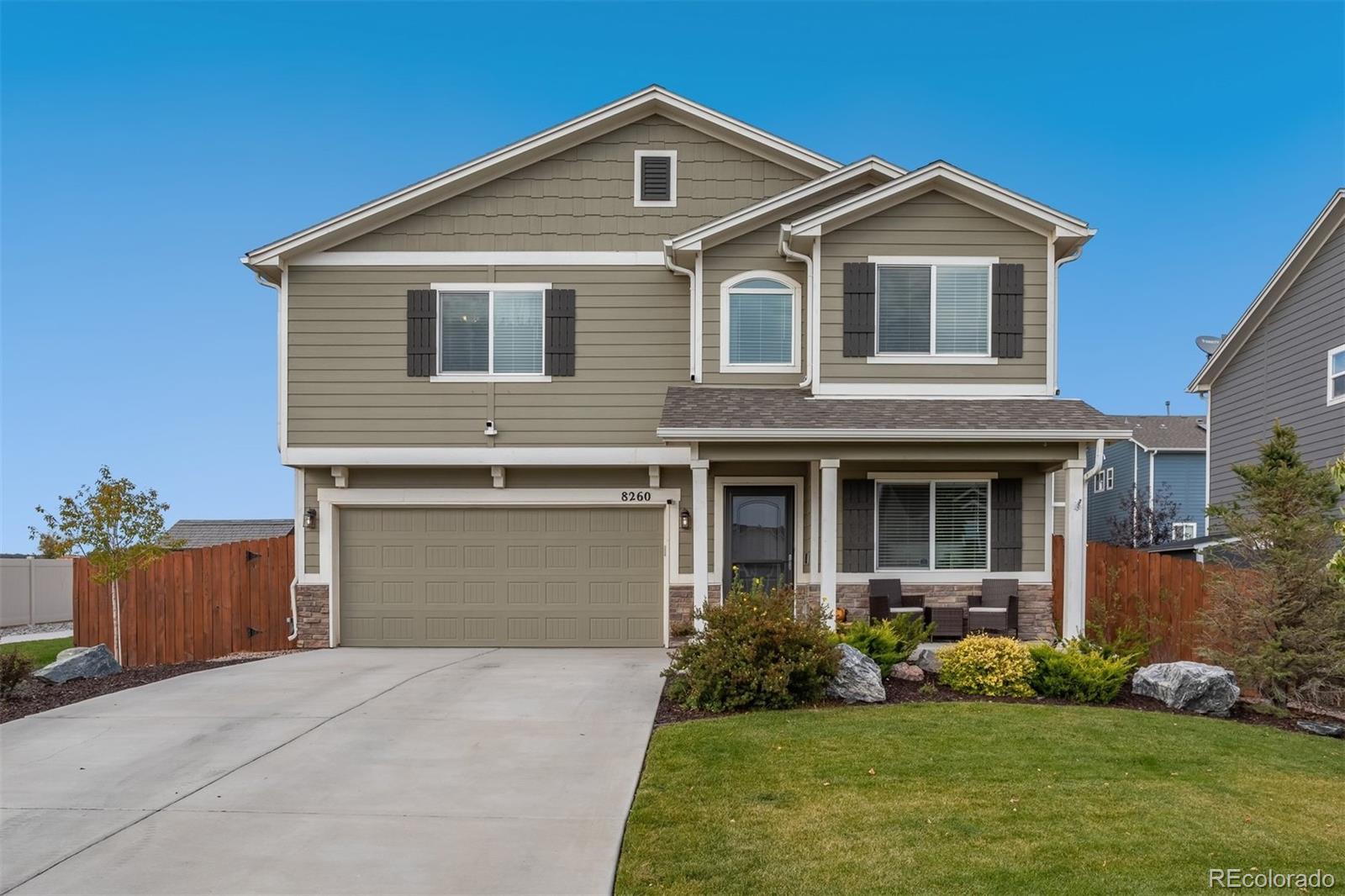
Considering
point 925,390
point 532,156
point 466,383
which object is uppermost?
point 532,156

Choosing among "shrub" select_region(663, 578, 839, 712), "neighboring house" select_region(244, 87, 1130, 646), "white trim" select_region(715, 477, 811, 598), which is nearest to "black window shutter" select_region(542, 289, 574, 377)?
"neighboring house" select_region(244, 87, 1130, 646)

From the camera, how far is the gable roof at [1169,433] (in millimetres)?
30250

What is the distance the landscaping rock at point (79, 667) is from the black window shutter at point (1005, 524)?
448 inches

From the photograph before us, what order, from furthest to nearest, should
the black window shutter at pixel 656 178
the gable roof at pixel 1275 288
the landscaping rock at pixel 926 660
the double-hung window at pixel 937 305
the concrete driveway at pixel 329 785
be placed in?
the gable roof at pixel 1275 288 < the black window shutter at pixel 656 178 < the double-hung window at pixel 937 305 < the landscaping rock at pixel 926 660 < the concrete driveway at pixel 329 785

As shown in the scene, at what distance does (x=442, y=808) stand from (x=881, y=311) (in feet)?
28.8

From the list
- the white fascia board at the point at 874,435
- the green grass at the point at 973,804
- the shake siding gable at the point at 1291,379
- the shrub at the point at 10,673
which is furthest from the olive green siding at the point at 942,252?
the shrub at the point at 10,673

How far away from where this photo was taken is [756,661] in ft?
29.2

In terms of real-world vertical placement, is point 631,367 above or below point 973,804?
above

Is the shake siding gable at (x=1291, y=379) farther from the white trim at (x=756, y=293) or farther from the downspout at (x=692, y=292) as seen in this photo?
the downspout at (x=692, y=292)

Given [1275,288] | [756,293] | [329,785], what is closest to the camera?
[329,785]

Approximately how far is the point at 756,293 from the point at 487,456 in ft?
14.7

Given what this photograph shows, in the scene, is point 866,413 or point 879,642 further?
point 866,413

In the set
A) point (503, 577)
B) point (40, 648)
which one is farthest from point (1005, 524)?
point (40, 648)

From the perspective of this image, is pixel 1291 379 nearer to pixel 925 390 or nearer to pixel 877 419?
pixel 925 390
